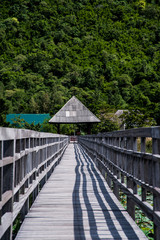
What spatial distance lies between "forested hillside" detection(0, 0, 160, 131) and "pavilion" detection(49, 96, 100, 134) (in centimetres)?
4193

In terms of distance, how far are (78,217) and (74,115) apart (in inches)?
1296

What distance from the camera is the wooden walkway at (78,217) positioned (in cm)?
371

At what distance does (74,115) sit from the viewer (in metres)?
37.4

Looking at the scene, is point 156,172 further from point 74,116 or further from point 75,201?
point 74,116

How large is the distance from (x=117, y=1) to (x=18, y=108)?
72.5 metres

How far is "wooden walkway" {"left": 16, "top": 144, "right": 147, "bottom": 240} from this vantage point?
12.2 feet

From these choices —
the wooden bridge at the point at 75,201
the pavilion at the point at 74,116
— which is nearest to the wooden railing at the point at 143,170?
the wooden bridge at the point at 75,201

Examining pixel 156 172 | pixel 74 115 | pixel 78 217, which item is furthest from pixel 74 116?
pixel 156 172

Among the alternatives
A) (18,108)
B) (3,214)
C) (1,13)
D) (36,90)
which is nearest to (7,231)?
(3,214)

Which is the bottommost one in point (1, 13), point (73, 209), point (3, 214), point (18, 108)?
point (73, 209)

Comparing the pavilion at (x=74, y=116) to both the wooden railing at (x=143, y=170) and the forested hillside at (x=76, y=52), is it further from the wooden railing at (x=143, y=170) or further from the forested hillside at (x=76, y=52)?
the forested hillside at (x=76, y=52)

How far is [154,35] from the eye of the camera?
11325 cm

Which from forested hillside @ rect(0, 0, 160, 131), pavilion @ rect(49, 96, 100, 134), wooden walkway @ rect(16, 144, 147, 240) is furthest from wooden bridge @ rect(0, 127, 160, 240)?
forested hillside @ rect(0, 0, 160, 131)

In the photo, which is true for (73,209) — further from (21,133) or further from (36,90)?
(36,90)
